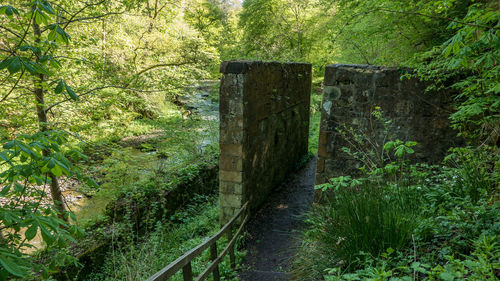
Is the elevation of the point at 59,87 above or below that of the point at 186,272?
above

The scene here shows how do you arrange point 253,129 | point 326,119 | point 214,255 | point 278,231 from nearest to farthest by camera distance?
point 214,255
point 326,119
point 278,231
point 253,129

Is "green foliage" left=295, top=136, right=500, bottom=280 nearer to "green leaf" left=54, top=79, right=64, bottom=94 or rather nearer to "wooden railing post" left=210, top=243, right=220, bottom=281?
"wooden railing post" left=210, top=243, right=220, bottom=281

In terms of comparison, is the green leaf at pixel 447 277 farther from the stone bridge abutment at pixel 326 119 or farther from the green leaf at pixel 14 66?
the green leaf at pixel 14 66

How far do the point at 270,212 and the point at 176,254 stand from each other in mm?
2305

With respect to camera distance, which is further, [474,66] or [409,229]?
[474,66]

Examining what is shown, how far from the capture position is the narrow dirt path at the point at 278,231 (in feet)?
13.3

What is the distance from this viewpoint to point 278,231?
17.6ft

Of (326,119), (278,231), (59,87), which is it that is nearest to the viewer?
(59,87)

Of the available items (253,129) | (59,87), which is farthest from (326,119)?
(59,87)

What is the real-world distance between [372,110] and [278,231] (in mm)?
2718

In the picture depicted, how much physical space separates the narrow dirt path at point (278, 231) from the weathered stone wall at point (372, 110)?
3.57 ft

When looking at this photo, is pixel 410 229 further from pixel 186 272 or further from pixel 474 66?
pixel 186 272

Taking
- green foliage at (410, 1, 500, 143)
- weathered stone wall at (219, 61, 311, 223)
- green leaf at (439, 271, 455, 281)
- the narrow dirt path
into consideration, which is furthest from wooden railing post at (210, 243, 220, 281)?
green foliage at (410, 1, 500, 143)

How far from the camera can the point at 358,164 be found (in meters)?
4.27
